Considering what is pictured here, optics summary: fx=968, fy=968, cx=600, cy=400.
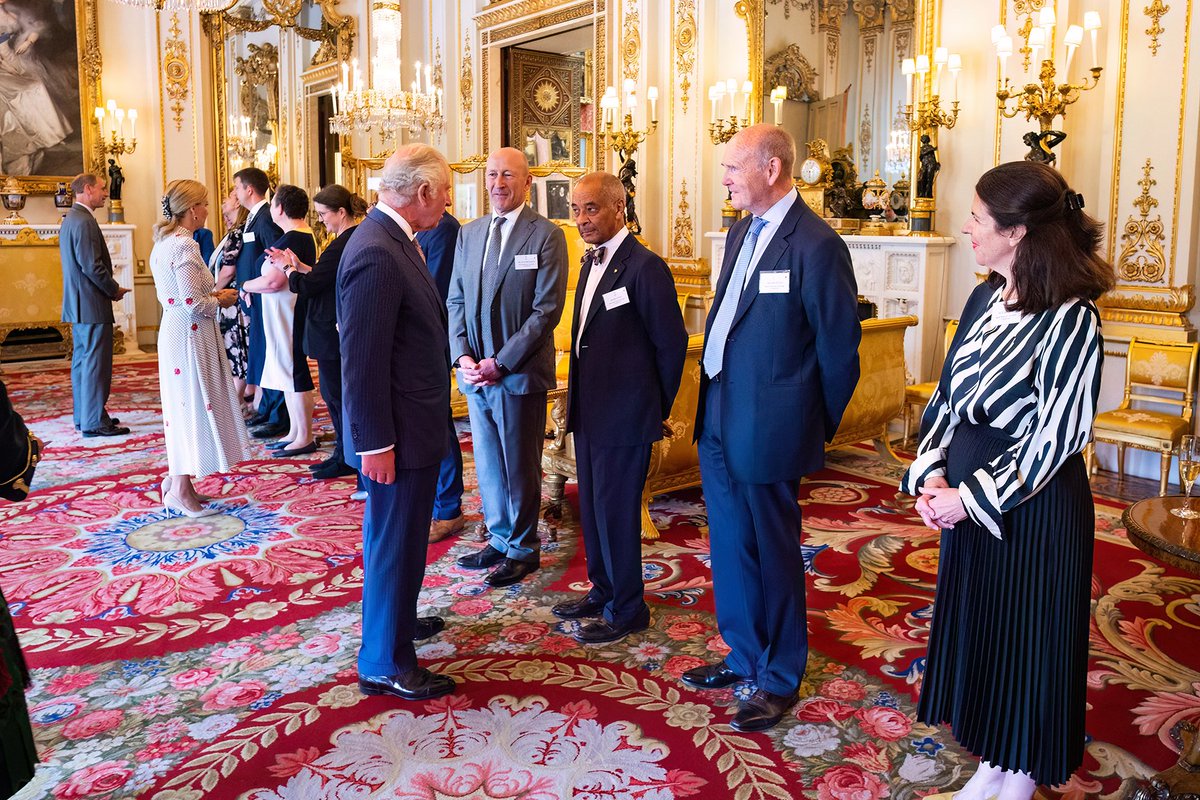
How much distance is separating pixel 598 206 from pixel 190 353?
2.46 metres

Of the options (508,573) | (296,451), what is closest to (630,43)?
(296,451)

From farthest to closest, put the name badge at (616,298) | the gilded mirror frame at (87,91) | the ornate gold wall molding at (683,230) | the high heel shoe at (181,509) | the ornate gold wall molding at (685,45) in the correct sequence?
the gilded mirror frame at (87,91), the ornate gold wall molding at (683,230), the ornate gold wall molding at (685,45), the high heel shoe at (181,509), the name badge at (616,298)

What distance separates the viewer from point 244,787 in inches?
104

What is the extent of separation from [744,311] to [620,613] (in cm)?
134

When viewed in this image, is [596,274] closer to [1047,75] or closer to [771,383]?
[771,383]

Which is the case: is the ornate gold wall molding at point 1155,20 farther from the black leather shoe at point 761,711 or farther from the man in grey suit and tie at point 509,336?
the black leather shoe at point 761,711

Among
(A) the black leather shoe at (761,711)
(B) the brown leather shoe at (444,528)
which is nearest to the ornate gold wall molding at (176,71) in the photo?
(B) the brown leather shoe at (444,528)

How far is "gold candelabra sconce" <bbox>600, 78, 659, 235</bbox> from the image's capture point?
8781 mm

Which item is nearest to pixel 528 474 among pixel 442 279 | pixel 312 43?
pixel 442 279

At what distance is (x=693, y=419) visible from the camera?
5.09 metres

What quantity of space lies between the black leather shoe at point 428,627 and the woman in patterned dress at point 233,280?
11.4 feet

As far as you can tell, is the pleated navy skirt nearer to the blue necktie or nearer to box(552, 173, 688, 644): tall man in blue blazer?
the blue necktie

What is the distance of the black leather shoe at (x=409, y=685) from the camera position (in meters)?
3.12

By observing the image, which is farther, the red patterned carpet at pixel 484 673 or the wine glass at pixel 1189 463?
the wine glass at pixel 1189 463
